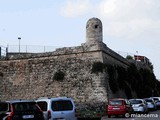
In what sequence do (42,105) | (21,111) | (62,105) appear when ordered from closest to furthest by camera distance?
(21,111), (62,105), (42,105)

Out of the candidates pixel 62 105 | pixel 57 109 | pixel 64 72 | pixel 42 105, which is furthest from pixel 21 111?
pixel 64 72

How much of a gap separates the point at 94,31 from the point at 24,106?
24070mm

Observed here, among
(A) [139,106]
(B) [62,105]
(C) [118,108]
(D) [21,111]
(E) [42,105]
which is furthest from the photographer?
(A) [139,106]

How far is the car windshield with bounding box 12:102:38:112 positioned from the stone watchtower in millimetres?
23712

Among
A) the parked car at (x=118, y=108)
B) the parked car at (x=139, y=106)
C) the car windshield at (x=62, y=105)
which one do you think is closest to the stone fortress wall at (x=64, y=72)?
the parked car at (x=139, y=106)

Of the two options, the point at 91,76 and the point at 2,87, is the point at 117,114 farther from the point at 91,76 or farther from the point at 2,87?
the point at 2,87

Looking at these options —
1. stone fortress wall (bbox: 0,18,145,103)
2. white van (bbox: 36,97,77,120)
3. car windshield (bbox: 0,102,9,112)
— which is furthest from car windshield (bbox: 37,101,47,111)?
stone fortress wall (bbox: 0,18,145,103)

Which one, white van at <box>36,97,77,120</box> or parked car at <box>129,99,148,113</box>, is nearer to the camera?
white van at <box>36,97,77,120</box>

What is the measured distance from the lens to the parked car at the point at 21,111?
1362 cm

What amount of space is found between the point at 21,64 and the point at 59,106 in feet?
89.7

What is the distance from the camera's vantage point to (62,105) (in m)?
15.2

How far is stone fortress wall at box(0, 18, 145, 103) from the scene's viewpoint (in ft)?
119

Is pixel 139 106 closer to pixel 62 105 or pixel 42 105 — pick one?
pixel 62 105

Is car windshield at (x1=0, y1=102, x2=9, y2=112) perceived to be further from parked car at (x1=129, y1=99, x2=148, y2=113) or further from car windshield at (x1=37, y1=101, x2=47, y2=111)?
parked car at (x1=129, y1=99, x2=148, y2=113)
